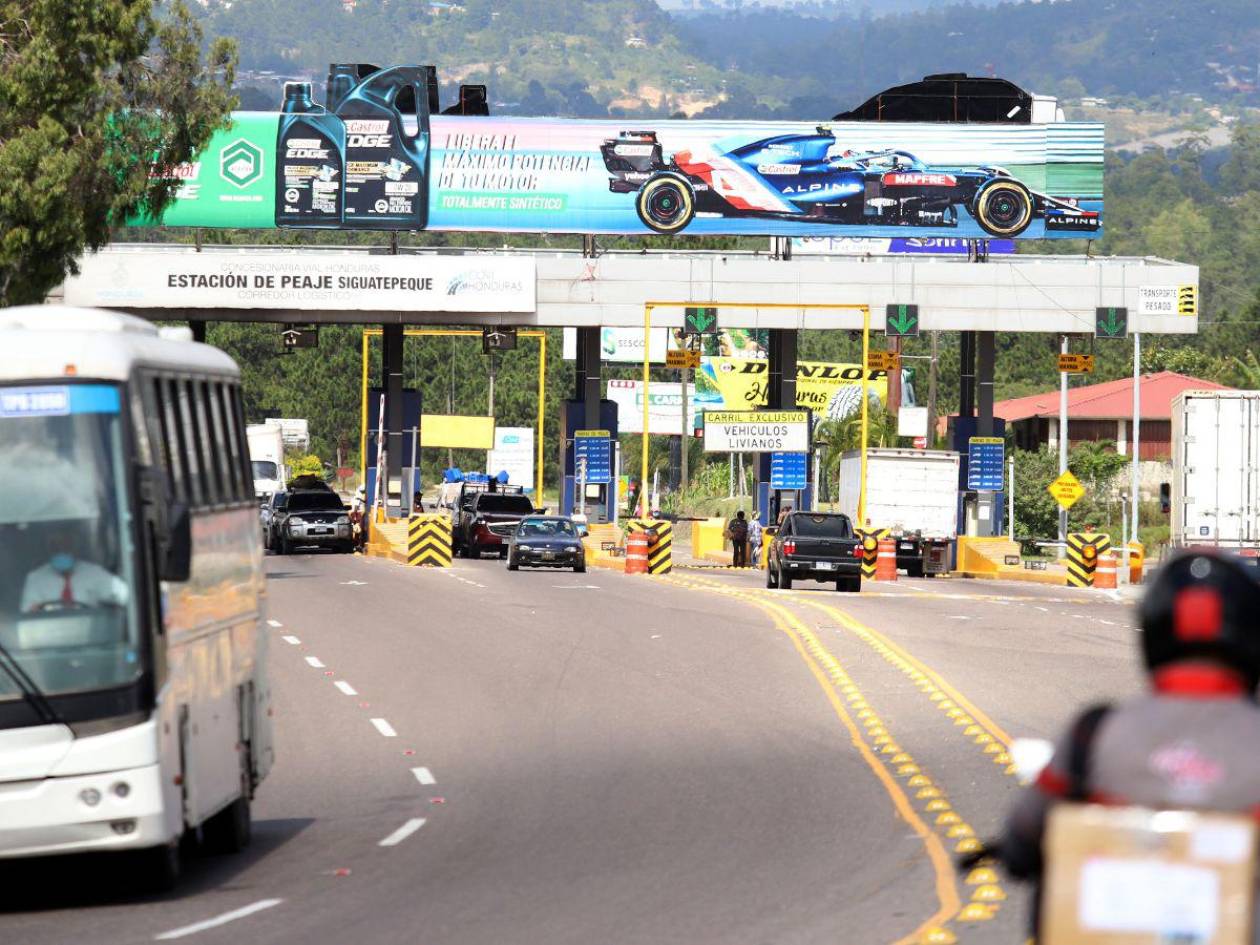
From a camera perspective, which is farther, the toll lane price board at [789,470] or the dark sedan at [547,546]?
the toll lane price board at [789,470]

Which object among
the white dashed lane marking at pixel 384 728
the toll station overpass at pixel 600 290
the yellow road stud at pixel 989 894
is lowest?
the white dashed lane marking at pixel 384 728

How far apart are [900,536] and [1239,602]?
54426 mm

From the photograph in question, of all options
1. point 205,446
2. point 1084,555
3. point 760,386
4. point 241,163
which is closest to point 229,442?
point 205,446

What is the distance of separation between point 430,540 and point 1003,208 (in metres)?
24.7

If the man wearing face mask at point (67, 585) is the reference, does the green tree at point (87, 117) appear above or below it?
above

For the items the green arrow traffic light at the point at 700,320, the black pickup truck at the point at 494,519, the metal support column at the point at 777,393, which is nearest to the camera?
the black pickup truck at the point at 494,519

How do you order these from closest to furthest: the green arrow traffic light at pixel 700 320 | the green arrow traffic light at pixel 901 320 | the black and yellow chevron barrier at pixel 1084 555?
the black and yellow chevron barrier at pixel 1084 555, the green arrow traffic light at pixel 700 320, the green arrow traffic light at pixel 901 320

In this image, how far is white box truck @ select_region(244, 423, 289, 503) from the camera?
71750 millimetres

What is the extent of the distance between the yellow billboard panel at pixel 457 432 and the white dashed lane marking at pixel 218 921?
11266 cm

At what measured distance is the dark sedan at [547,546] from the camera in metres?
51.3

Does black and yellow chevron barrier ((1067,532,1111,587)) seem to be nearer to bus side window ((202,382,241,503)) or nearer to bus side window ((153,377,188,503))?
bus side window ((202,382,241,503))

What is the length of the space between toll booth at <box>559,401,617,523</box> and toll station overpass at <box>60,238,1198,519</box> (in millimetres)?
258

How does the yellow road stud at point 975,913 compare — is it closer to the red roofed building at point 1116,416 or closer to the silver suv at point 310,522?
the silver suv at point 310,522

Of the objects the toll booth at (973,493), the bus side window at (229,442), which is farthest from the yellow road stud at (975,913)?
the toll booth at (973,493)
